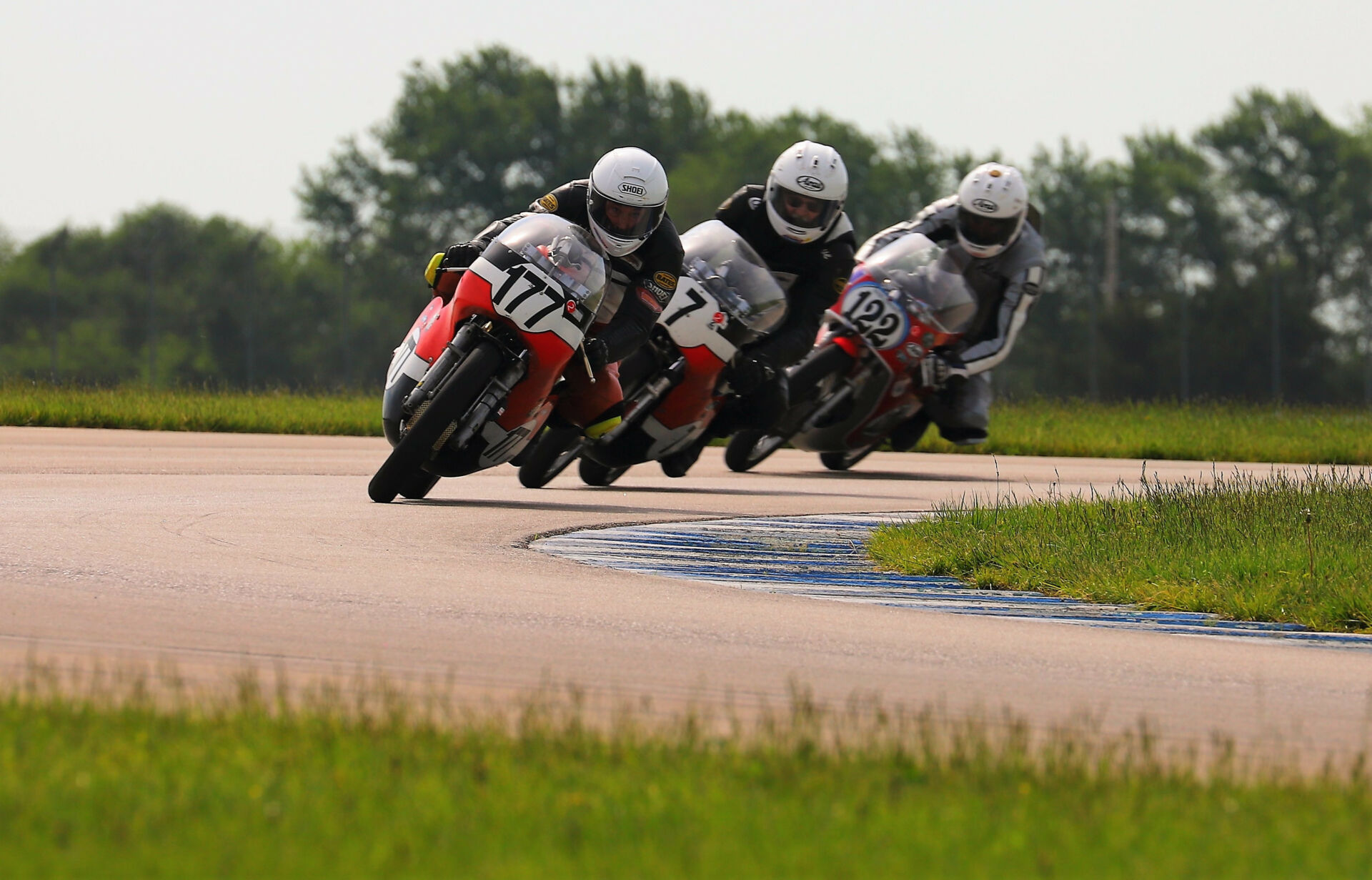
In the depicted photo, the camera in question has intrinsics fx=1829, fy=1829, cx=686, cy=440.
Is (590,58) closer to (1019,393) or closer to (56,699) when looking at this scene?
(1019,393)

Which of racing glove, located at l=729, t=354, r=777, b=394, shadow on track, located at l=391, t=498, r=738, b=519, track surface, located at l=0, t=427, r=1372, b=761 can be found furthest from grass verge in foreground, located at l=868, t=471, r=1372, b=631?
racing glove, located at l=729, t=354, r=777, b=394

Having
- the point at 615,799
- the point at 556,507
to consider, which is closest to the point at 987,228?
the point at 556,507

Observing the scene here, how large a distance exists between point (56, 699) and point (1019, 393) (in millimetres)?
24935

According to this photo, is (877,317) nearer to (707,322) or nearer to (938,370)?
(938,370)

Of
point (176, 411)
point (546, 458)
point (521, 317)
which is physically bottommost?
point (546, 458)

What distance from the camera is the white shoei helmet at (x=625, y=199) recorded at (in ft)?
36.5

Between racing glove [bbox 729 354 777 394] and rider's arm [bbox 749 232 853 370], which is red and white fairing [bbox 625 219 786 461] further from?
rider's arm [bbox 749 232 853 370]

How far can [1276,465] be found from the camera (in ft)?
60.0

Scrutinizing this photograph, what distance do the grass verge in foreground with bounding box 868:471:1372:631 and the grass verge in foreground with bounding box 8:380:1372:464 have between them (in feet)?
29.6

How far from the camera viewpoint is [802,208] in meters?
13.9

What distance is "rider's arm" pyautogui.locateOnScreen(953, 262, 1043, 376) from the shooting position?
53.7 ft

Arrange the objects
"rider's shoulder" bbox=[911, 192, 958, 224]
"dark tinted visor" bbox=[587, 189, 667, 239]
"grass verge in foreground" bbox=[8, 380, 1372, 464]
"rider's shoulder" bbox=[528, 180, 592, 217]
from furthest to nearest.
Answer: "grass verge in foreground" bbox=[8, 380, 1372, 464] → "rider's shoulder" bbox=[911, 192, 958, 224] → "rider's shoulder" bbox=[528, 180, 592, 217] → "dark tinted visor" bbox=[587, 189, 667, 239]

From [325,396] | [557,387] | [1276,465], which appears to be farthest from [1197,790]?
[325,396]

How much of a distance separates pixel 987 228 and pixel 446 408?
7.73 m
